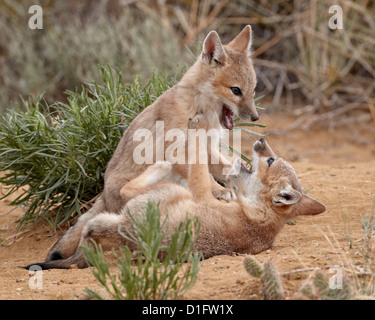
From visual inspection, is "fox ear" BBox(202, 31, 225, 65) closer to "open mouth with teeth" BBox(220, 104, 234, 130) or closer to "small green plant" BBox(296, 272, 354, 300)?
"open mouth with teeth" BBox(220, 104, 234, 130)

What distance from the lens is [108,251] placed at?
4.57 m

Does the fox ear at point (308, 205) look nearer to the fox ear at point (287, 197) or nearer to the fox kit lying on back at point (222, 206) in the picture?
the fox kit lying on back at point (222, 206)

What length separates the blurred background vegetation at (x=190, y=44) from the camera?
35.3ft

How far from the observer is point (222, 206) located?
479cm

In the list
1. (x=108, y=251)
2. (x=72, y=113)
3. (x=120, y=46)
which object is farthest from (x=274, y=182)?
(x=120, y=46)

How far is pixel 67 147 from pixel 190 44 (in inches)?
253

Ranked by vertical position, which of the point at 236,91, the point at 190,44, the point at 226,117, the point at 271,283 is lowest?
the point at 271,283

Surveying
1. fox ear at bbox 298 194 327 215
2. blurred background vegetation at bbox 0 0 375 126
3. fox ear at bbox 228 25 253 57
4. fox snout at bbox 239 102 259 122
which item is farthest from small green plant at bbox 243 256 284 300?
blurred background vegetation at bbox 0 0 375 126

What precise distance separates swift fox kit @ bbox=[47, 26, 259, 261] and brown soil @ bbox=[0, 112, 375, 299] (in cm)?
67

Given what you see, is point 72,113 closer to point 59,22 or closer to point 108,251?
point 108,251

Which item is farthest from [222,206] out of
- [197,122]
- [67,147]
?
[67,147]

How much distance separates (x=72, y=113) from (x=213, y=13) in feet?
22.1

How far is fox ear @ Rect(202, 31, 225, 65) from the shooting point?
17.8ft

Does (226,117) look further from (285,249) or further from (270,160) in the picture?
(285,249)
